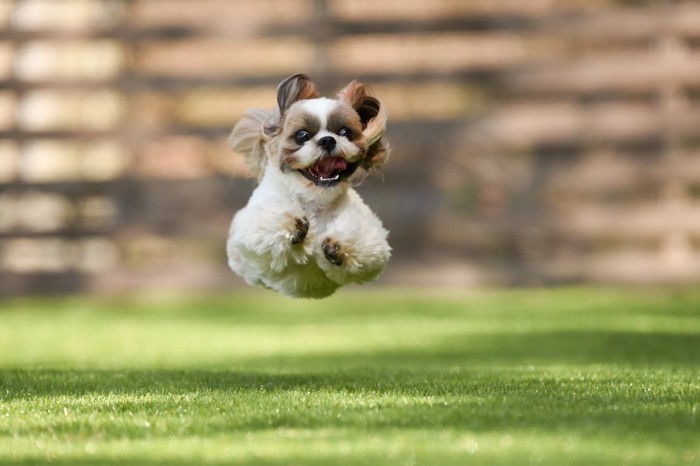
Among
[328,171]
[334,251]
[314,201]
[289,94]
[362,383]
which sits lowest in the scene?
[362,383]

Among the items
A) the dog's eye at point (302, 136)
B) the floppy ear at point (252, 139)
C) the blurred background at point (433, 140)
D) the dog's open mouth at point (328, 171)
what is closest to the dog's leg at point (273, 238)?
the dog's open mouth at point (328, 171)

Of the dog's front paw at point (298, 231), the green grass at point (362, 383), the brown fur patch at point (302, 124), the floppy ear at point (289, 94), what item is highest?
the floppy ear at point (289, 94)

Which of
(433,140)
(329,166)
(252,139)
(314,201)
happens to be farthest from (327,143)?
(433,140)

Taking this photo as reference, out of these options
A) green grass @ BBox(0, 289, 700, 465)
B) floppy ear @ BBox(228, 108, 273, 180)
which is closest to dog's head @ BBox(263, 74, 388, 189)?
floppy ear @ BBox(228, 108, 273, 180)

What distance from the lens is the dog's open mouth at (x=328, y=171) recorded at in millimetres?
5137

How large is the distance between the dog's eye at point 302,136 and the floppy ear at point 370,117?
25 cm

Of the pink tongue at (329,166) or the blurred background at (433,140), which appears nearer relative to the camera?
the pink tongue at (329,166)

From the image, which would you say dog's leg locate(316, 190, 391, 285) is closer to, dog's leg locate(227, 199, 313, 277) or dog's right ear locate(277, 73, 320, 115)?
dog's leg locate(227, 199, 313, 277)

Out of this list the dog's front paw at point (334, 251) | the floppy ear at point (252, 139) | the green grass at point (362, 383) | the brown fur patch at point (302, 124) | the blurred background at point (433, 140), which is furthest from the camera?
the blurred background at point (433, 140)

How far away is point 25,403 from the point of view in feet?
14.8

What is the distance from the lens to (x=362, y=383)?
16.4ft

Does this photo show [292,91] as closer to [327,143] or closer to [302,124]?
[302,124]

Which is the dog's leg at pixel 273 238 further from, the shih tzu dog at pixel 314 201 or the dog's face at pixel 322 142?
the dog's face at pixel 322 142

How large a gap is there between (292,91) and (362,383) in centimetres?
114
